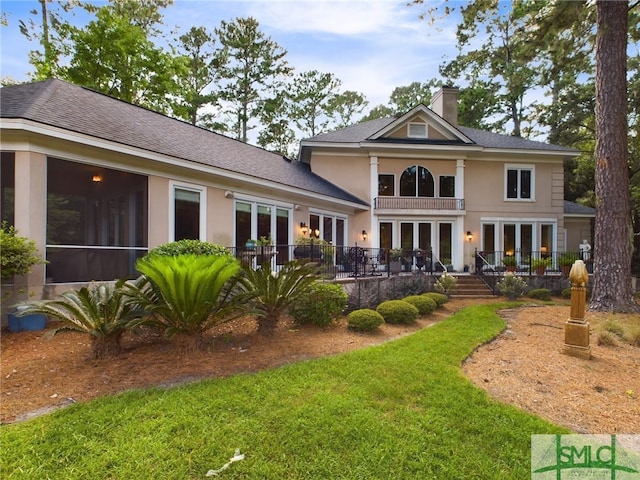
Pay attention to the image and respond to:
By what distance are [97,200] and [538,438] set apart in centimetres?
1074

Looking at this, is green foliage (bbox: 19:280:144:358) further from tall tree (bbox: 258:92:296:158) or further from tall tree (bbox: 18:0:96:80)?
tall tree (bbox: 258:92:296:158)

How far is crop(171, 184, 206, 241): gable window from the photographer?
870 cm

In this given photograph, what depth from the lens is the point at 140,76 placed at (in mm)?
20188

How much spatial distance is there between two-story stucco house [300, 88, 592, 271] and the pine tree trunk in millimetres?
6400

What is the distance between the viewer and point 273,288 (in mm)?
5754

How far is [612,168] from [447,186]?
733 centimetres

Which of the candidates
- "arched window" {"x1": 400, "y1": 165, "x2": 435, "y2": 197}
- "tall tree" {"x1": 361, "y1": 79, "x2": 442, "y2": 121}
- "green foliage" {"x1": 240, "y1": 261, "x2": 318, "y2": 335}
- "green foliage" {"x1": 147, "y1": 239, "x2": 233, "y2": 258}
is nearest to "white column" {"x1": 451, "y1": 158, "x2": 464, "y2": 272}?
"arched window" {"x1": 400, "y1": 165, "x2": 435, "y2": 197}

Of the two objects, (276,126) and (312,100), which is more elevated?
(312,100)

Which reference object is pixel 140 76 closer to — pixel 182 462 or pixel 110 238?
pixel 110 238

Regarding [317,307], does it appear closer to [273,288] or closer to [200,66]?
[273,288]

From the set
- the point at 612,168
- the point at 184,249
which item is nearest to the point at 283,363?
the point at 184,249

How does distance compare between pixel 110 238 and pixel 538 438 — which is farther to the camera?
pixel 110 238

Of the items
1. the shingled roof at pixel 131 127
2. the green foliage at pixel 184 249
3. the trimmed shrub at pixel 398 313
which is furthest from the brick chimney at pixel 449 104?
the green foliage at pixel 184 249

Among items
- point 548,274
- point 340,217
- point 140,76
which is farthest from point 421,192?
point 140,76
